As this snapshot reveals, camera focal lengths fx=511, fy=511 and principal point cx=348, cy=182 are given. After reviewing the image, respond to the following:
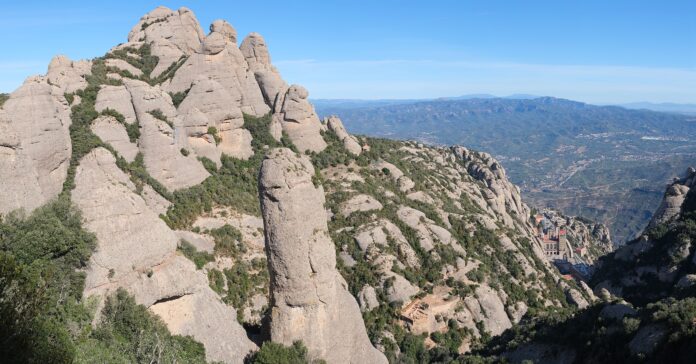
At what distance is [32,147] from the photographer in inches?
1266

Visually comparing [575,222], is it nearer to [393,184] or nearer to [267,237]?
[393,184]

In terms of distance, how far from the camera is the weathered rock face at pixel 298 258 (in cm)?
2642

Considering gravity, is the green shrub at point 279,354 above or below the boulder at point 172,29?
below

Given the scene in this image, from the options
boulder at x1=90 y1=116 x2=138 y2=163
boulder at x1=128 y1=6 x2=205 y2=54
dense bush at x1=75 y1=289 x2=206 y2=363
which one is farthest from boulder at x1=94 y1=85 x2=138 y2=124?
dense bush at x1=75 y1=289 x2=206 y2=363

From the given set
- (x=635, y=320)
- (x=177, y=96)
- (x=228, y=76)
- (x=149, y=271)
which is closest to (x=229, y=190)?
(x=177, y=96)

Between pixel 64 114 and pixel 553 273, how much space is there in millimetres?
52127

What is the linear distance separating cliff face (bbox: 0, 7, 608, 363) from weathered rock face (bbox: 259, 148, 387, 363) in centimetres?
9

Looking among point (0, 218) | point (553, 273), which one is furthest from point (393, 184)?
point (0, 218)

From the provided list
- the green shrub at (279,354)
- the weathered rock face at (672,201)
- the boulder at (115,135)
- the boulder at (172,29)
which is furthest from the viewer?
the weathered rock face at (672,201)

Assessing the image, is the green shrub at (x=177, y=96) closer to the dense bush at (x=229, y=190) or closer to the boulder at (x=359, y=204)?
the dense bush at (x=229, y=190)

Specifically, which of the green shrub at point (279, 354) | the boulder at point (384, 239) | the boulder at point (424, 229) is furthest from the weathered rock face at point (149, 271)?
the boulder at point (424, 229)

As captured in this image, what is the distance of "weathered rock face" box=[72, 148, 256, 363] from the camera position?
82.9 ft

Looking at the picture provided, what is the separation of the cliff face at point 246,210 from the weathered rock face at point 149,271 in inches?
2.8

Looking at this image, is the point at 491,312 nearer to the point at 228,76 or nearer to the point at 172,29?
the point at 228,76
